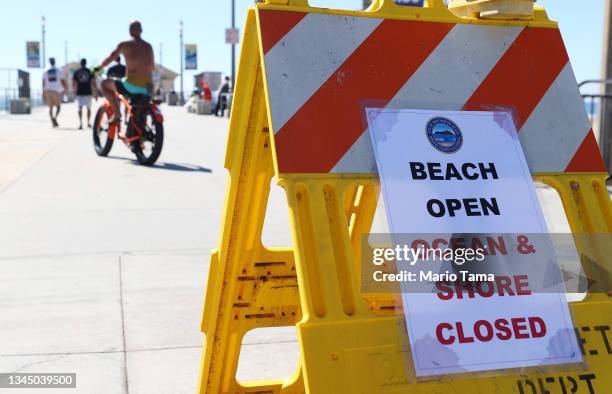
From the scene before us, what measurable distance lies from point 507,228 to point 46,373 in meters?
2.14

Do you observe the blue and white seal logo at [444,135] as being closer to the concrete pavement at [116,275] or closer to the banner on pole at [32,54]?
the concrete pavement at [116,275]

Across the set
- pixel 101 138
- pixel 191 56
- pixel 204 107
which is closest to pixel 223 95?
pixel 204 107

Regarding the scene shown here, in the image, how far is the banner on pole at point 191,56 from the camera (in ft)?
228

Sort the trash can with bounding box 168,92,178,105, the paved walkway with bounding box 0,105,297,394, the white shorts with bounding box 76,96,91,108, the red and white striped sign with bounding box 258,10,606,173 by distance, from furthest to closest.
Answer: the trash can with bounding box 168,92,178,105, the white shorts with bounding box 76,96,91,108, the paved walkway with bounding box 0,105,297,394, the red and white striped sign with bounding box 258,10,606,173

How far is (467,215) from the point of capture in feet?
8.02

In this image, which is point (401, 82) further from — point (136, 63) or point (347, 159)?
point (136, 63)

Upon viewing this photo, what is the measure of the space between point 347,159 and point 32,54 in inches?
3025

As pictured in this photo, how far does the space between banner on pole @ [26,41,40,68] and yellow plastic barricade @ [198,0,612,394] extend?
75.5m

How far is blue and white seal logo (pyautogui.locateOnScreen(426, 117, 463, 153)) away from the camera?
99.7 inches

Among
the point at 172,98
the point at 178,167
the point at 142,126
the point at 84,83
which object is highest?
the point at 172,98

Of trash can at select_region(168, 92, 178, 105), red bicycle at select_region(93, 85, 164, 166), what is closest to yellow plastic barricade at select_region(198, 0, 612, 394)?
red bicycle at select_region(93, 85, 164, 166)

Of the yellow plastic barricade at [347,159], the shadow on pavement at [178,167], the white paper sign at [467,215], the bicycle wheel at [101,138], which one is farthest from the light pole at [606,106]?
the white paper sign at [467,215]

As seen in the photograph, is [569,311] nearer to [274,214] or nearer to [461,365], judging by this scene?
[461,365]

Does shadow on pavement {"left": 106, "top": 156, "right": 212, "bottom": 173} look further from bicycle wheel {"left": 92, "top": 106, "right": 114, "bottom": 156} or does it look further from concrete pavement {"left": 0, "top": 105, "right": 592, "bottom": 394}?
bicycle wheel {"left": 92, "top": 106, "right": 114, "bottom": 156}
